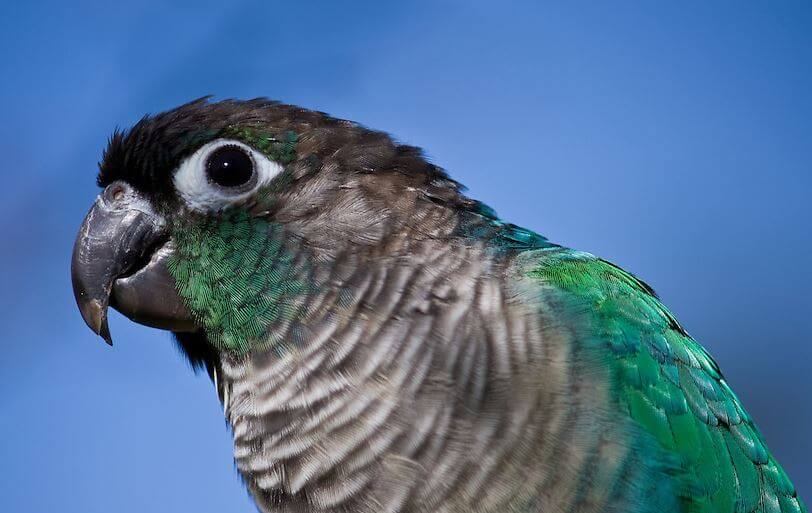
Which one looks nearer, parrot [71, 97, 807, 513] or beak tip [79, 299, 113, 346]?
parrot [71, 97, 807, 513]

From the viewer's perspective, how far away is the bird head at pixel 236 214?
8.03 ft

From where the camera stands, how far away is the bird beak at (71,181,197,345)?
A: 2568mm

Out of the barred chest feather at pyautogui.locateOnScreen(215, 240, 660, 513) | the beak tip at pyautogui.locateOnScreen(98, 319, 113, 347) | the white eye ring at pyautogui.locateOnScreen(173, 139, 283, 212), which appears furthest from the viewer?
the beak tip at pyautogui.locateOnScreen(98, 319, 113, 347)

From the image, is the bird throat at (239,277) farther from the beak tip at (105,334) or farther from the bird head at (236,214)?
the beak tip at (105,334)

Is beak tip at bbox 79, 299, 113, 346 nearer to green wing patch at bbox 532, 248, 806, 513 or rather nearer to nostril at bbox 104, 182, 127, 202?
nostril at bbox 104, 182, 127, 202

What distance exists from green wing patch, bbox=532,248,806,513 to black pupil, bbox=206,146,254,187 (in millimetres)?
1079

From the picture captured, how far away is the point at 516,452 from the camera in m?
2.05

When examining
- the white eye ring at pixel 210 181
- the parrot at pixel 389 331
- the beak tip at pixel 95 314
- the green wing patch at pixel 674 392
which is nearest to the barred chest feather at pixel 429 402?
the parrot at pixel 389 331

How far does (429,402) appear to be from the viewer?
2.16 metres

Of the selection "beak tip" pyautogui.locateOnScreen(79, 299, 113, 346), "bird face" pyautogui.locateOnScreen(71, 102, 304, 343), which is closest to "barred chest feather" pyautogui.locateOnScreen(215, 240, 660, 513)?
"bird face" pyautogui.locateOnScreen(71, 102, 304, 343)

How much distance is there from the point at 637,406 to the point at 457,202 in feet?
3.08

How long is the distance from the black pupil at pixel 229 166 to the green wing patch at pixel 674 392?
1.08m

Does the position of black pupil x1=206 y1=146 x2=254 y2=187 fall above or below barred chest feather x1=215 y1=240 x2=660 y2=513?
above

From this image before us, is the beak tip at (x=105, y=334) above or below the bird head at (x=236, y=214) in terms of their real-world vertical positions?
Result: below
